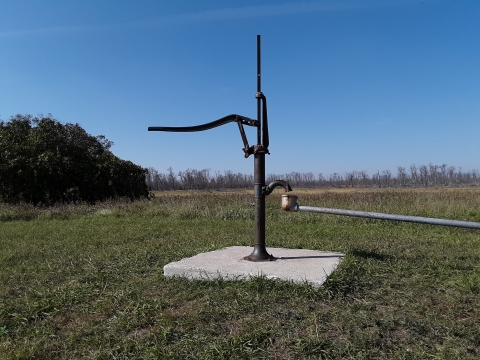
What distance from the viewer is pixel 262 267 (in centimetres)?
381

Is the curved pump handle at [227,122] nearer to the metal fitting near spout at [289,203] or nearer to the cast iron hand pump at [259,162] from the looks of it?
the cast iron hand pump at [259,162]

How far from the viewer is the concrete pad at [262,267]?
3.53 meters

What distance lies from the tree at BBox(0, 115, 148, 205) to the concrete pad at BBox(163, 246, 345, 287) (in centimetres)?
1480

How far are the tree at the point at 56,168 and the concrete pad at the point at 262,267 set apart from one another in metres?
14.8

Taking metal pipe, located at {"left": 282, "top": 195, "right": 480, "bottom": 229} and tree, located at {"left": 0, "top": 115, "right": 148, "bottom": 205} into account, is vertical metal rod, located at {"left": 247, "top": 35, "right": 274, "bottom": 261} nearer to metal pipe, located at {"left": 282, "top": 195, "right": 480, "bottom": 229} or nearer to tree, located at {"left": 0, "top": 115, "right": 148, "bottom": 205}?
metal pipe, located at {"left": 282, "top": 195, "right": 480, "bottom": 229}

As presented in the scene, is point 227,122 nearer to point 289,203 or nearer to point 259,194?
point 259,194

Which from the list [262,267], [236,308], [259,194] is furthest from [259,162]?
[236,308]

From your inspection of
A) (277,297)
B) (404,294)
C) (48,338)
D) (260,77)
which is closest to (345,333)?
(277,297)

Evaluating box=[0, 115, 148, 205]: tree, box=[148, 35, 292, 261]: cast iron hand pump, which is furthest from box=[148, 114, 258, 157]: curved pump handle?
box=[0, 115, 148, 205]: tree

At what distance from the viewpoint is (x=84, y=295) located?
346cm

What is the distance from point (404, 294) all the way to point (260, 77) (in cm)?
247

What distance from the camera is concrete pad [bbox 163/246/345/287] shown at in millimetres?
3529

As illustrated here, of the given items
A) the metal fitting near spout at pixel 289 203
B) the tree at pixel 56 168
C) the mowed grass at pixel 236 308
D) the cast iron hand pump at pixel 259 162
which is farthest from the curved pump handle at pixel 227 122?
the tree at pixel 56 168

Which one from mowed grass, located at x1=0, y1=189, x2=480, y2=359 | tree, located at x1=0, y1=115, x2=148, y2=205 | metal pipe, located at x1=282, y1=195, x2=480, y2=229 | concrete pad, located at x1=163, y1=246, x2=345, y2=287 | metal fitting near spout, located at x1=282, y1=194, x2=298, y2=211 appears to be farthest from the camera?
tree, located at x1=0, y1=115, x2=148, y2=205
